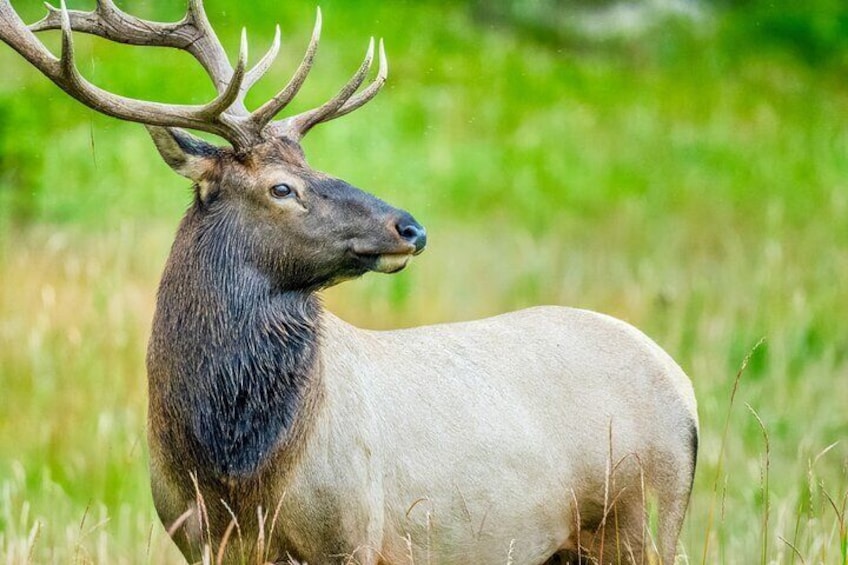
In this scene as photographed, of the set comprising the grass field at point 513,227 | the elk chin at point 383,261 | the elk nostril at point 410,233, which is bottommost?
the grass field at point 513,227

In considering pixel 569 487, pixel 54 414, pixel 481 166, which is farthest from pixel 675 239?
pixel 569 487

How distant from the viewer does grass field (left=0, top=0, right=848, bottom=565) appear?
7.68 metres

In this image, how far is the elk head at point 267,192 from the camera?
202 inches

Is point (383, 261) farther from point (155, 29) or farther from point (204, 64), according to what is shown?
point (155, 29)

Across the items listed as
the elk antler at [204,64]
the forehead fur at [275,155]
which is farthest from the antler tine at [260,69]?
the forehead fur at [275,155]

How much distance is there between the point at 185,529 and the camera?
501cm

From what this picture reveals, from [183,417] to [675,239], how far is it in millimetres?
8527

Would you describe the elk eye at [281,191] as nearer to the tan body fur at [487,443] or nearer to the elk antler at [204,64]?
the elk antler at [204,64]

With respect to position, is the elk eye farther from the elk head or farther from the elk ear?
the elk ear

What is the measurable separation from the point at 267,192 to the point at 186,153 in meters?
0.32

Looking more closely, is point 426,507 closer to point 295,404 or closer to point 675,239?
point 295,404

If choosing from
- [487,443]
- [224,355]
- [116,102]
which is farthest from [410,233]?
[116,102]

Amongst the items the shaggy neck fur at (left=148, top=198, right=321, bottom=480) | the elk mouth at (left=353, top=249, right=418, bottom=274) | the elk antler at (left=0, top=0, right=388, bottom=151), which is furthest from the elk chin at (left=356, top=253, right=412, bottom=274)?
the elk antler at (left=0, top=0, right=388, bottom=151)

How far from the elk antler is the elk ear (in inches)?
2.8
